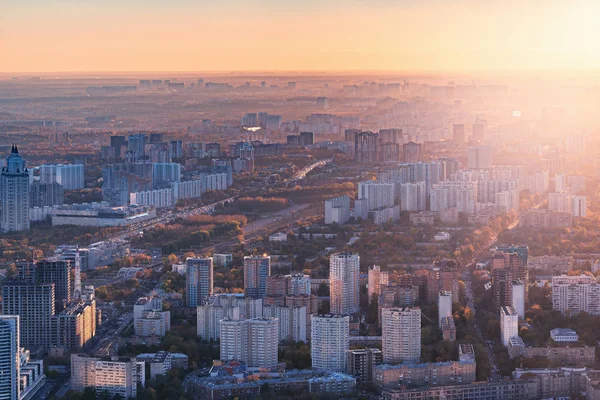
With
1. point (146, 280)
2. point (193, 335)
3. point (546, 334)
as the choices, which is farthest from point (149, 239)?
point (546, 334)

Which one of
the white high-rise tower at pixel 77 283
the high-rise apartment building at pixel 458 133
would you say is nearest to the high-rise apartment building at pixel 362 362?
the white high-rise tower at pixel 77 283

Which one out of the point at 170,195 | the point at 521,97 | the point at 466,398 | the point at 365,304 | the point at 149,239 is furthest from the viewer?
the point at 521,97

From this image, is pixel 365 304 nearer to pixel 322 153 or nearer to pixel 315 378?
pixel 315 378

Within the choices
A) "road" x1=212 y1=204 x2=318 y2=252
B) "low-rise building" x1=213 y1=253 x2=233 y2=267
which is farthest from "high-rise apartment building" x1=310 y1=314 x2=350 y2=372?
"road" x1=212 y1=204 x2=318 y2=252

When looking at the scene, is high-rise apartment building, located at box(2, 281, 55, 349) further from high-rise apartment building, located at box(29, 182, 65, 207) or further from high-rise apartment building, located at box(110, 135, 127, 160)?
high-rise apartment building, located at box(110, 135, 127, 160)

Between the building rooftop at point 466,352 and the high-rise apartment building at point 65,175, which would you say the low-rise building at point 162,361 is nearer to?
the building rooftop at point 466,352
